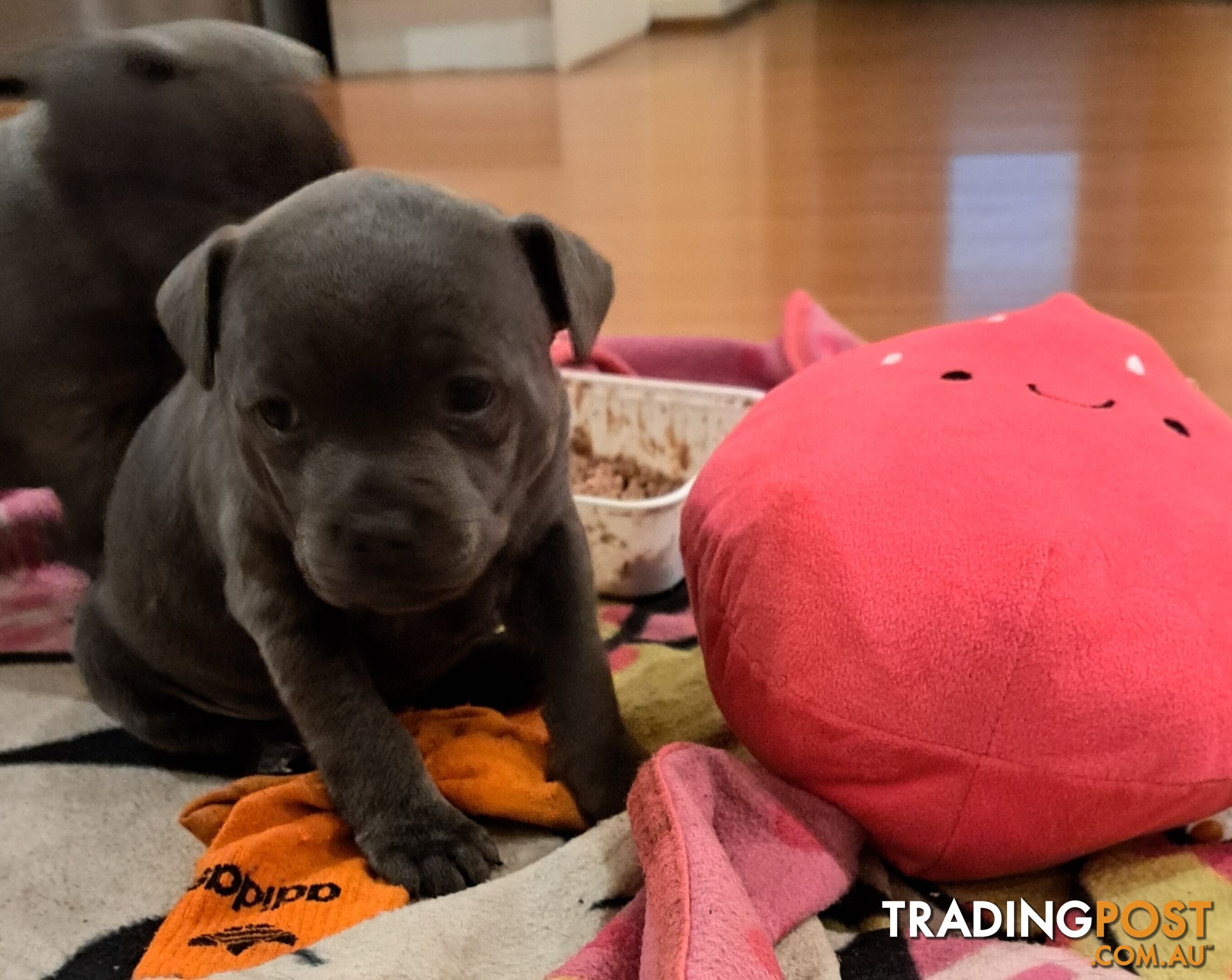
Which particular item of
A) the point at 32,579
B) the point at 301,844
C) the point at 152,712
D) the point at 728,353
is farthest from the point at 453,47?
the point at 301,844

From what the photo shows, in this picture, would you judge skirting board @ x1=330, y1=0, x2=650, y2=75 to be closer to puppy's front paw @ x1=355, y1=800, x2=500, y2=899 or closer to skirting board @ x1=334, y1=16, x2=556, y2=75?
skirting board @ x1=334, y1=16, x2=556, y2=75

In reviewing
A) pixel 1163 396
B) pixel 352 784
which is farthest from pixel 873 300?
→ pixel 352 784

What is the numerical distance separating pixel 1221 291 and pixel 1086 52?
10.7ft

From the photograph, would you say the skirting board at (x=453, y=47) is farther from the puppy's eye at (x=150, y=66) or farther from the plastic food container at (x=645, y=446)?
the puppy's eye at (x=150, y=66)

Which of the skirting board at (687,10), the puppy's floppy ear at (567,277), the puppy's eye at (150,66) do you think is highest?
the puppy's eye at (150,66)

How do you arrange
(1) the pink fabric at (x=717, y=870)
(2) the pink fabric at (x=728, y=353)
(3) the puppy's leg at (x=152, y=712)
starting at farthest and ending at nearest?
(2) the pink fabric at (x=728, y=353)
(3) the puppy's leg at (x=152, y=712)
(1) the pink fabric at (x=717, y=870)

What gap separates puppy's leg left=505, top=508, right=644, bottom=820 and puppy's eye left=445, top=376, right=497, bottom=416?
0.23m

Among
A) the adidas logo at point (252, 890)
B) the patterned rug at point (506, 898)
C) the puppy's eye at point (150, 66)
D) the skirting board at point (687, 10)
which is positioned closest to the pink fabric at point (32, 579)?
the patterned rug at point (506, 898)

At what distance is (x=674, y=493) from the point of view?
4.99 ft

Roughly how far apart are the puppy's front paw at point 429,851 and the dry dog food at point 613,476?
2.29 feet

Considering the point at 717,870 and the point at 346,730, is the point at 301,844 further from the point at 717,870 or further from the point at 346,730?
the point at 717,870

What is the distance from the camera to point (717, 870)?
0.85 metres

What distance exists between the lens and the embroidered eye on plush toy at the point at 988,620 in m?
0.87

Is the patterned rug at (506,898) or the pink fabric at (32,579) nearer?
the patterned rug at (506,898)
